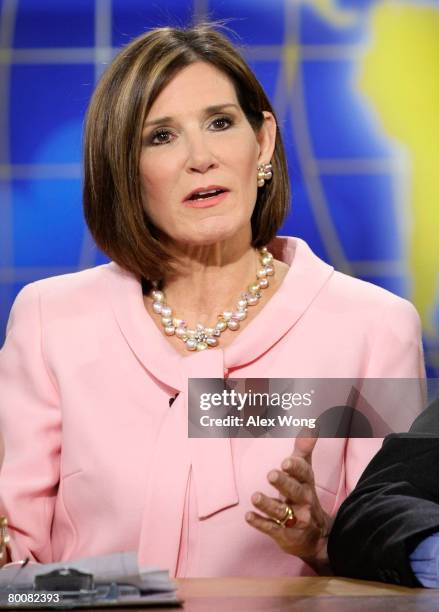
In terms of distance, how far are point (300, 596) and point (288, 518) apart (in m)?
0.35

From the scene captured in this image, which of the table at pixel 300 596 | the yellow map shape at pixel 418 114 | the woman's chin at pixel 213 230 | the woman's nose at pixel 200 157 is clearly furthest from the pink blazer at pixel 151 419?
the yellow map shape at pixel 418 114

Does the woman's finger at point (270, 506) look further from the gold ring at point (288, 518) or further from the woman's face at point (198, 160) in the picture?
the woman's face at point (198, 160)

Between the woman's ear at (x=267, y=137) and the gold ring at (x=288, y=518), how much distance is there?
38.0 inches

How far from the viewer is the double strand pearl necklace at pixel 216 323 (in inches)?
108

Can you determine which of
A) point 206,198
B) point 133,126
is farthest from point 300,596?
point 133,126

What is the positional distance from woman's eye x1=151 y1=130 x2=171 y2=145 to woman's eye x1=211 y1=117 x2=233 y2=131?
10 centimetres

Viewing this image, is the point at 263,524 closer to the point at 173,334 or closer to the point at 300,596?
the point at 300,596

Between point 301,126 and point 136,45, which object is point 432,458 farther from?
point 301,126

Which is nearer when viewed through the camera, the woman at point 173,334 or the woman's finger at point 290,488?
the woman's finger at point 290,488

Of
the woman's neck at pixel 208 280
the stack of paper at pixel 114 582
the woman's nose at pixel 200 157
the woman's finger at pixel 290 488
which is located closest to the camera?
the stack of paper at pixel 114 582

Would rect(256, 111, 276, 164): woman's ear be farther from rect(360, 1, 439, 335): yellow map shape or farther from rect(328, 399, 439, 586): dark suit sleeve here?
rect(360, 1, 439, 335): yellow map shape

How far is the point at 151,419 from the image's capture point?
260 cm

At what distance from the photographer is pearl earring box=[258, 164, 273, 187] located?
2834 millimetres

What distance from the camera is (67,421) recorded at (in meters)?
2.61
